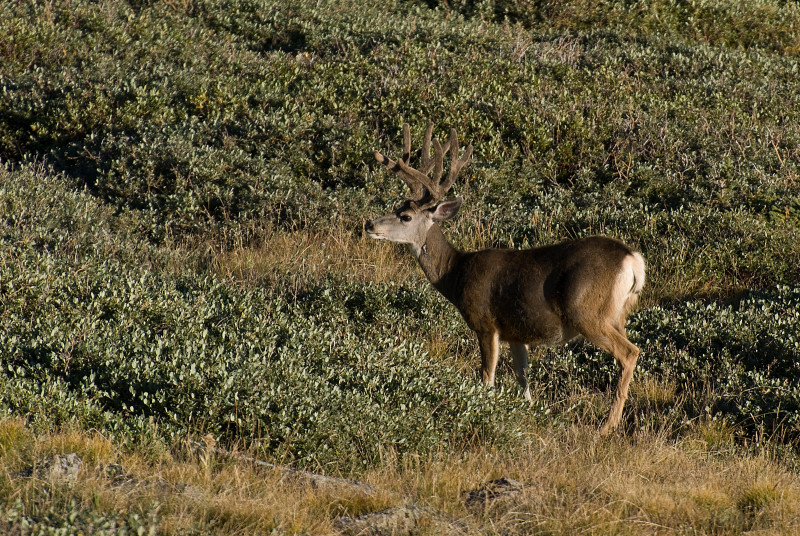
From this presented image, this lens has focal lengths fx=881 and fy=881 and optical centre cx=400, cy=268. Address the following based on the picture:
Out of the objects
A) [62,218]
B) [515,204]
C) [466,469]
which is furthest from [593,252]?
[62,218]

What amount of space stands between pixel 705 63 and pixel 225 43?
7.87 metres

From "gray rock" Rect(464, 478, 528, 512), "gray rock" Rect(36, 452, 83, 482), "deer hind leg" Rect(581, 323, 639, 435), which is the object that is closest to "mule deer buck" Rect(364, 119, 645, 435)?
"deer hind leg" Rect(581, 323, 639, 435)

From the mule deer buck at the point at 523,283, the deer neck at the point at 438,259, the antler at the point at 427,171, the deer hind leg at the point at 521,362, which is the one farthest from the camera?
the antler at the point at 427,171

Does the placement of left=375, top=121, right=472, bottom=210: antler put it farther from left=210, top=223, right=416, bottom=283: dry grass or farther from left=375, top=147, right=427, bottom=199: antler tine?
left=210, top=223, right=416, bottom=283: dry grass

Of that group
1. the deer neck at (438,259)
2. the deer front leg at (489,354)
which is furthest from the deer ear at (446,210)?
the deer front leg at (489,354)

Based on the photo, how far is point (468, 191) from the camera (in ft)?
36.3

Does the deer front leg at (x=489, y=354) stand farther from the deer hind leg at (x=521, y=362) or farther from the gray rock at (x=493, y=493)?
the gray rock at (x=493, y=493)

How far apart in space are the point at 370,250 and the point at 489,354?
2998 millimetres

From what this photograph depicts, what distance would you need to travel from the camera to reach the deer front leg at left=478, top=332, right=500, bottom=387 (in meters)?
7.20

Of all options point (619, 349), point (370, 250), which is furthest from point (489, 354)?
point (370, 250)

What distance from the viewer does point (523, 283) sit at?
7.14 m

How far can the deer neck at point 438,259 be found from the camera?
7.78 m

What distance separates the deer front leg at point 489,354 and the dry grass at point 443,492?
1.63 metres

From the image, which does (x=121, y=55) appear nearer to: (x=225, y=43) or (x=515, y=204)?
(x=225, y=43)
